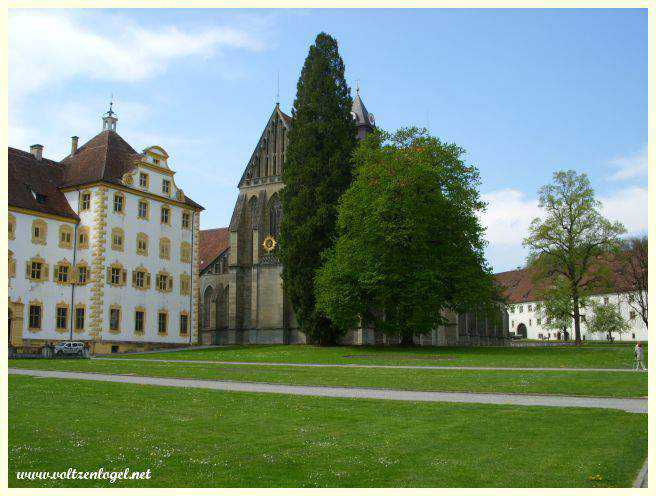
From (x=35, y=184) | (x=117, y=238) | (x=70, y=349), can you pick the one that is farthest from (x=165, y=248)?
(x=70, y=349)

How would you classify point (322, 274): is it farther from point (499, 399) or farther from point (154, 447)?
point (154, 447)

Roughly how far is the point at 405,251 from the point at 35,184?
1181 inches

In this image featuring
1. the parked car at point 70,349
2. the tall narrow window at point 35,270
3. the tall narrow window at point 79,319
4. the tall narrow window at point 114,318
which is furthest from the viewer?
the tall narrow window at point 114,318

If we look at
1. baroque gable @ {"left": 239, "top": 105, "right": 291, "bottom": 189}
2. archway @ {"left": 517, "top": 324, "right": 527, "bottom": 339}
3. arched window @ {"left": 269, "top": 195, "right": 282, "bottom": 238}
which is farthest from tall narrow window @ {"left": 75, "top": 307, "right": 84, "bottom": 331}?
archway @ {"left": 517, "top": 324, "right": 527, "bottom": 339}

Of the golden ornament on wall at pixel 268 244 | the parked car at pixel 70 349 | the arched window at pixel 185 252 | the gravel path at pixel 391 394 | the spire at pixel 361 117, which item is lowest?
the parked car at pixel 70 349

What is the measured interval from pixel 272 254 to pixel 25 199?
80.9ft

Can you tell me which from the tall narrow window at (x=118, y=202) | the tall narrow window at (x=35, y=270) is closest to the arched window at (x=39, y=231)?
the tall narrow window at (x=35, y=270)

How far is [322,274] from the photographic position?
53.9 meters

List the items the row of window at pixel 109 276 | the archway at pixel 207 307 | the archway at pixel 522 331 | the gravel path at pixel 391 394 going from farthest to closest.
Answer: the archway at pixel 522 331 < the archway at pixel 207 307 < the row of window at pixel 109 276 < the gravel path at pixel 391 394

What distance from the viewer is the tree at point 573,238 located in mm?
65375

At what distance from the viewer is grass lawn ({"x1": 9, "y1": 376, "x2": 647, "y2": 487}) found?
36.6ft

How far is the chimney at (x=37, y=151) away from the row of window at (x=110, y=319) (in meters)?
13.3

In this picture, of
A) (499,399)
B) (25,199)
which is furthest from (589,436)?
(25,199)

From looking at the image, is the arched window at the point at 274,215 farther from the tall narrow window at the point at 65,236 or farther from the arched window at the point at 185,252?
the tall narrow window at the point at 65,236
